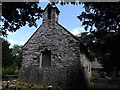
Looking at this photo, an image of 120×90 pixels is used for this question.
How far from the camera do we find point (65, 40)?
45.8 feet

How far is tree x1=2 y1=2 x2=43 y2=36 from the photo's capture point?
684 centimetres

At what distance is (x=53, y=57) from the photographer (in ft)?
45.9

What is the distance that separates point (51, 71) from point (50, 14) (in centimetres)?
702

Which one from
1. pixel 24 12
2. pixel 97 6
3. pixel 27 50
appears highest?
pixel 97 6

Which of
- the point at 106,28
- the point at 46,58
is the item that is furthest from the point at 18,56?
the point at 106,28

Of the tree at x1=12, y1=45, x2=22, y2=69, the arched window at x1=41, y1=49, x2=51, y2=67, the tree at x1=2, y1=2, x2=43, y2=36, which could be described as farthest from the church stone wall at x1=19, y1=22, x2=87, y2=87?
the tree at x1=12, y1=45, x2=22, y2=69

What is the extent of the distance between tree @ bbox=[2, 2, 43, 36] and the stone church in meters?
5.65

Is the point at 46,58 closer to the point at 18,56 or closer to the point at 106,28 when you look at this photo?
the point at 106,28

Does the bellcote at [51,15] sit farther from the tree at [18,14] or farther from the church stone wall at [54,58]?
the tree at [18,14]

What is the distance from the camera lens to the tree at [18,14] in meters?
6.84

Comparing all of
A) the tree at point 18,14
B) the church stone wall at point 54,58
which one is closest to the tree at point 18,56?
the church stone wall at point 54,58

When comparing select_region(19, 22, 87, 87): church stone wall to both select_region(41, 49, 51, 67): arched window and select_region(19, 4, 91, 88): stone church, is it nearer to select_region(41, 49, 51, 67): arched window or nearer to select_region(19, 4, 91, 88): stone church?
select_region(19, 4, 91, 88): stone church

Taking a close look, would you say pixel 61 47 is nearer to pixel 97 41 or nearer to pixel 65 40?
pixel 65 40

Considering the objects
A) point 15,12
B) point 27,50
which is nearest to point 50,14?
point 27,50
